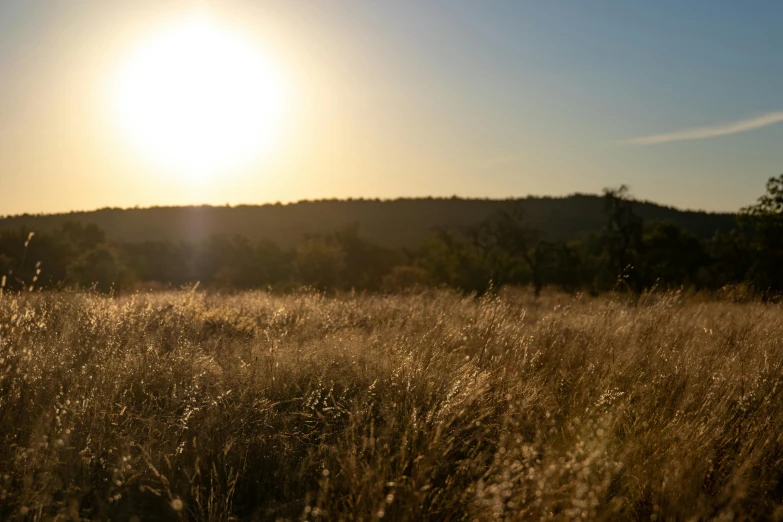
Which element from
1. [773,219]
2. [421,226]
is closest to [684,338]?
[773,219]

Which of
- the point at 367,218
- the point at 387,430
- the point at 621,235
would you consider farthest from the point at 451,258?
the point at 367,218

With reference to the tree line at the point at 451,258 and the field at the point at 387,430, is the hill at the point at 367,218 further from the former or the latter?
the field at the point at 387,430

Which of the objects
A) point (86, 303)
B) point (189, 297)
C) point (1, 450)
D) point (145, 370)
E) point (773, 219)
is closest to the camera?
point (1, 450)

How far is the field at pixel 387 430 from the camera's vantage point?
8.97 feet

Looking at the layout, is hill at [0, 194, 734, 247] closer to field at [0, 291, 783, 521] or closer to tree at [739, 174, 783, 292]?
tree at [739, 174, 783, 292]

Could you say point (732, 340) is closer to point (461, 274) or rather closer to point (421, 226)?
point (461, 274)

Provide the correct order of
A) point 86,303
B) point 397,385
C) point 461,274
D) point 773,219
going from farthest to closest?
point 461,274, point 773,219, point 86,303, point 397,385

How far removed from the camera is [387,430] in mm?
3053

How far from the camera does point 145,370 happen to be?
418 centimetres

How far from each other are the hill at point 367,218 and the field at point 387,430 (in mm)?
81238

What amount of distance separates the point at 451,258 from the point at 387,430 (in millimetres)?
39319

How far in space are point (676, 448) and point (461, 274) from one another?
37520 millimetres

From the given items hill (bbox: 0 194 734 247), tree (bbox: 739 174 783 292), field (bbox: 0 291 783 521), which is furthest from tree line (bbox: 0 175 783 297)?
hill (bbox: 0 194 734 247)

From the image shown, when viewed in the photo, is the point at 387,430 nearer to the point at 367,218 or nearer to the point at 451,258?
the point at 451,258
